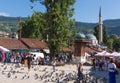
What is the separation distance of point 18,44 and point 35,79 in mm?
40749

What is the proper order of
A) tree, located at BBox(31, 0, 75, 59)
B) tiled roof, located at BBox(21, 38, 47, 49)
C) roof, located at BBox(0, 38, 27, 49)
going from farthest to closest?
tiled roof, located at BBox(21, 38, 47, 49) → roof, located at BBox(0, 38, 27, 49) → tree, located at BBox(31, 0, 75, 59)

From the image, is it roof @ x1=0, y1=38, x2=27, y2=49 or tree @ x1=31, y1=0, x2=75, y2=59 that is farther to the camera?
roof @ x1=0, y1=38, x2=27, y2=49

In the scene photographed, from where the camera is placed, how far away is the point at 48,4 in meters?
48.0

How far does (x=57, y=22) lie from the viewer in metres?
46.9

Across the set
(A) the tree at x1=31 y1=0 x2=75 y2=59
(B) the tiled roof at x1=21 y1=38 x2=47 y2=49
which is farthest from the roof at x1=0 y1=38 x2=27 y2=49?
(A) the tree at x1=31 y1=0 x2=75 y2=59

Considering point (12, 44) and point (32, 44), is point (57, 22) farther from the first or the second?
point (32, 44)

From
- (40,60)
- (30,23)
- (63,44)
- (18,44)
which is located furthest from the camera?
(30,23)

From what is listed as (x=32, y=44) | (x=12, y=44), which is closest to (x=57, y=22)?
(x=12, y=44)

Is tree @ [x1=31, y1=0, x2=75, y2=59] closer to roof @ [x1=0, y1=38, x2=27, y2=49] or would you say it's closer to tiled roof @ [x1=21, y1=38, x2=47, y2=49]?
roof @ [x1=0, y1=38, x2=27, y2=49]

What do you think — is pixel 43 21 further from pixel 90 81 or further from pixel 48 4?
pixel 90 81

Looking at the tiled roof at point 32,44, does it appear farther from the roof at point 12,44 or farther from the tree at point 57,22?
the tree at point 57,22

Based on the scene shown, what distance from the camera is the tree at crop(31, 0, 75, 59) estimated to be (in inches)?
1853

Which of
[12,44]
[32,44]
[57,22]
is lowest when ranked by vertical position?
[32,44]

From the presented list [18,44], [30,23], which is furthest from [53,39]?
[30,23]
